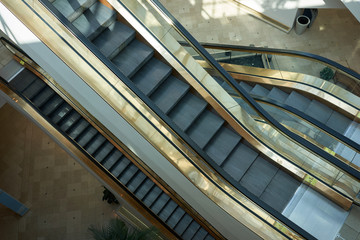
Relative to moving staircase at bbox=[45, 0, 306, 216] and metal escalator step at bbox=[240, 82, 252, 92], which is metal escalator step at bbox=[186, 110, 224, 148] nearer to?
moving staircase at bbox=[45, 0, 306, 216]

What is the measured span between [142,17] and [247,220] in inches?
174

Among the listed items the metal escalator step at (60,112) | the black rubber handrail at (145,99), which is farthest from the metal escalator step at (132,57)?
the metal escalator step at (60,112)

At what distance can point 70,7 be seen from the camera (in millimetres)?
6734

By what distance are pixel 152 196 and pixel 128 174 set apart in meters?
0.87

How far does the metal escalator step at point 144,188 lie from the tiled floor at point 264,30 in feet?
19.5

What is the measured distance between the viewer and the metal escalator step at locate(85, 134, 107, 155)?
8.98 meters

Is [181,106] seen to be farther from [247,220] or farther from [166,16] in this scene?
[247,220]

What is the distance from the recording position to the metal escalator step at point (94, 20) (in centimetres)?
680

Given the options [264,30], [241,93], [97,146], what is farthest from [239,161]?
[264,30]

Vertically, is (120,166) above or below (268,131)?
below

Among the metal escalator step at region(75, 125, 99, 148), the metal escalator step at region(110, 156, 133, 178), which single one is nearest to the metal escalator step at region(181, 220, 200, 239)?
the metal escalator step at region(110, 156, 133, 178)

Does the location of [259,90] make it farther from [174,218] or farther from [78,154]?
[78,154]

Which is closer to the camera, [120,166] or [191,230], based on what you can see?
[120,166]

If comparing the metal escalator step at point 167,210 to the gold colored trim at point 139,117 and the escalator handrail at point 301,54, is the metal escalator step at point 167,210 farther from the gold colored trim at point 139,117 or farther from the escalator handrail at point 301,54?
the escalator handrail at point 301,54
